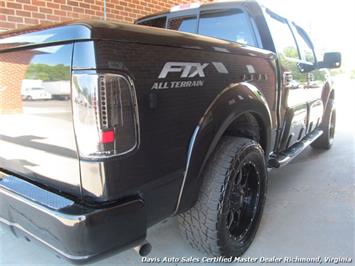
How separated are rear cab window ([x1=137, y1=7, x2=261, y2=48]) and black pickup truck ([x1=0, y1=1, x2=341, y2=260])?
0.54 metres

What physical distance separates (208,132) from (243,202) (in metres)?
0.89

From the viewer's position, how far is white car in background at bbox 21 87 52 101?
1.66m

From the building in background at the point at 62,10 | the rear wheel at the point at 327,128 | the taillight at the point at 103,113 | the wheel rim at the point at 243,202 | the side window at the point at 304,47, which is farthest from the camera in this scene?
the rear wheel at the point at 327,128

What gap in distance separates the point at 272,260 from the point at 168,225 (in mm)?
941

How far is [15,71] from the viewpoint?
1.83 metres

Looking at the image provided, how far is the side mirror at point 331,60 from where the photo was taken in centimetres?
423

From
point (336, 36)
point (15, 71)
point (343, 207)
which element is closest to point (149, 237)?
point (15, 71)

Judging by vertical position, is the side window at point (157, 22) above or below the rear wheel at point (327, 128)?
above

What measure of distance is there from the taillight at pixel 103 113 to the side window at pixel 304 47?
2.96 meters

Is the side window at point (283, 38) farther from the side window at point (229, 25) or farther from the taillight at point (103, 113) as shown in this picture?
the taillight at point (103, 113)

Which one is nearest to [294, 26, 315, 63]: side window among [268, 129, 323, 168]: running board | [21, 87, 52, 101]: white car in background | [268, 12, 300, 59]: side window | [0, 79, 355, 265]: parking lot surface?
[268, 12, 300, 59]: side window

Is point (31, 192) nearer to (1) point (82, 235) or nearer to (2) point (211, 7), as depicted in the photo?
(1) point (82, 235)

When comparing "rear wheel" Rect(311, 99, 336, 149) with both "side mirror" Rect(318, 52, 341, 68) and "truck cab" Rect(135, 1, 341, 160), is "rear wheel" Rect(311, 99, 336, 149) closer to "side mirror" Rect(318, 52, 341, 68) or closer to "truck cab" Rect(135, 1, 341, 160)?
"side mirror" Rect(318, 52, 341, 68)

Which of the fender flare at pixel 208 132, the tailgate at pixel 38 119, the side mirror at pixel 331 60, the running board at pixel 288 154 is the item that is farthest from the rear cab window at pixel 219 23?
the tailgate at pixel 38 119
